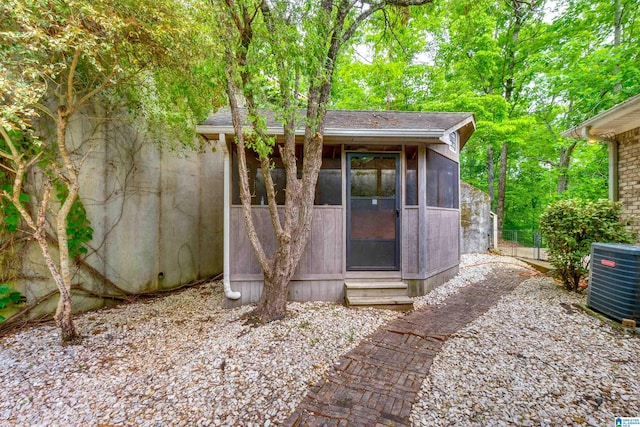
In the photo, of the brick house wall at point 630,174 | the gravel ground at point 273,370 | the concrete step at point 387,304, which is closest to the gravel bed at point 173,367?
the gravel ground at point 273,370

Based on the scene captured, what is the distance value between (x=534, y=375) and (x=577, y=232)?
10.6ft

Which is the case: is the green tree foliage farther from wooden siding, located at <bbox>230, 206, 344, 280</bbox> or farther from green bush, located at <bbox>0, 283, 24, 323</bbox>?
green bush, located at <bbox>0, 283, 24, 323</bbox>

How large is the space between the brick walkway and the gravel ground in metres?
0.11

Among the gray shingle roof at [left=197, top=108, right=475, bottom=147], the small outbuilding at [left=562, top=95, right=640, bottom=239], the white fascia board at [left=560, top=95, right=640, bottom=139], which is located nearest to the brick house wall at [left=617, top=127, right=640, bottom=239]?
the small outbuilding at [left=562, top=95, right=640, bottom=239]

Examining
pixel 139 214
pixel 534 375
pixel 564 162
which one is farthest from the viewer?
pixel 564 162

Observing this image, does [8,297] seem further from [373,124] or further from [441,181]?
[441,181]

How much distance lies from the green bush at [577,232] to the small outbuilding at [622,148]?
2.12 ft

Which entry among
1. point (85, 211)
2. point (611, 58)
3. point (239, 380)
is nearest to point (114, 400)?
point (239, 380)

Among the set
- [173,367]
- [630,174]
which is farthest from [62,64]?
[630,174]

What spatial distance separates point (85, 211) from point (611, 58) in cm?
1190

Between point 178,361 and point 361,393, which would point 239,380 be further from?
point 361,393

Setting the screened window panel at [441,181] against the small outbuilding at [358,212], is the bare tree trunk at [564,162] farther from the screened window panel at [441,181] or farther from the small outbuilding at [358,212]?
the small outbuilding at [358,212]

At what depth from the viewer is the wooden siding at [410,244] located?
14.7ft

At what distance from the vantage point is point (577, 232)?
432 cm
